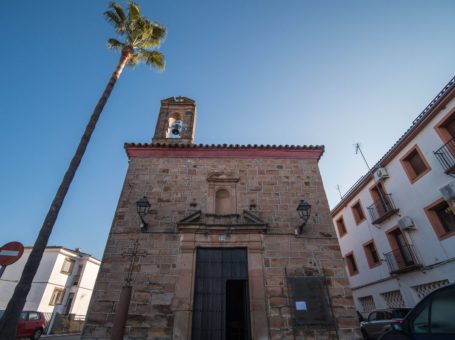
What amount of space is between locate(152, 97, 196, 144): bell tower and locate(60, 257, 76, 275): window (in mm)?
18111

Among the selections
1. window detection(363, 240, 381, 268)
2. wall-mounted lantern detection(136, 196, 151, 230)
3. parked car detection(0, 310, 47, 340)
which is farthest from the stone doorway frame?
window detection(363, 240, 381, 268)

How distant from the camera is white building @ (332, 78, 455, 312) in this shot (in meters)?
9.03

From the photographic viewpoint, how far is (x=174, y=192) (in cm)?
766

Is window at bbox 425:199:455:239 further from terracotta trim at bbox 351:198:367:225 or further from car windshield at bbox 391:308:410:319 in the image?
terracotta trim at bbox 351:198:367:225

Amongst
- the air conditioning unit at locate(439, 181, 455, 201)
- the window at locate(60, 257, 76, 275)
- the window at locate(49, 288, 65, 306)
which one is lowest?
the window at locate(49, 288, 65, 306)

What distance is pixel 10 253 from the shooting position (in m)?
3.90

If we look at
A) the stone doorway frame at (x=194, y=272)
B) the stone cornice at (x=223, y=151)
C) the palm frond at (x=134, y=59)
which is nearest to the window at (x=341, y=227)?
the stone cornice at (x=223, y=151)

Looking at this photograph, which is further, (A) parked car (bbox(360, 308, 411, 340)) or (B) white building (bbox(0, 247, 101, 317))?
(B) white building (bbox(0, 247, 101, 317))

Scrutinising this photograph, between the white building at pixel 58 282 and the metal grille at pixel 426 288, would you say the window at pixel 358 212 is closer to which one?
the metal grille at pixel 426 288

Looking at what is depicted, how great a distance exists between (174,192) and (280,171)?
355 cm

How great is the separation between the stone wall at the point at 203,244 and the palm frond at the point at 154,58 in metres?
3.56

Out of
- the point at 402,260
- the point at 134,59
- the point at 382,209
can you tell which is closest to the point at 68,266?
the point at 134,59

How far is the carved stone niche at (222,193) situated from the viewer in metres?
7.51

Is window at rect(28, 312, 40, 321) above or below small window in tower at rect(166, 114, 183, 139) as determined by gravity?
below
